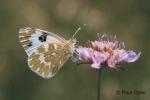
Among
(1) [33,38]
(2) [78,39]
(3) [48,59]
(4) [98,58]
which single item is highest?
(2) [78,39]

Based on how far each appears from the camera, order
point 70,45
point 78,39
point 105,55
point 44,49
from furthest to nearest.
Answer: point 78,39 < point 44,49 < point 70,45 < point 105,55

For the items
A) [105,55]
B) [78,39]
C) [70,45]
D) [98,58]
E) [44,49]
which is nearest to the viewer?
[98,58]

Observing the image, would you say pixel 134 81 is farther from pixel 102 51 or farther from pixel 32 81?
pixel 102 51

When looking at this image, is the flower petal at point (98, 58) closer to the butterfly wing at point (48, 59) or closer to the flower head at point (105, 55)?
the flower head at point (105, 55)

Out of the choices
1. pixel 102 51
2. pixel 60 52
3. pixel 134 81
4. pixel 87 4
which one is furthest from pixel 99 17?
pixel 102 51

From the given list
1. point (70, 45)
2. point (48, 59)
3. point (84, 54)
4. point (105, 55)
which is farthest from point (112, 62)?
point (48, 59)

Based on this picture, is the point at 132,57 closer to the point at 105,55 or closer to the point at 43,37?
the point at 105,55

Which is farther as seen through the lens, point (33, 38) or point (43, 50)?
point (43, 50)

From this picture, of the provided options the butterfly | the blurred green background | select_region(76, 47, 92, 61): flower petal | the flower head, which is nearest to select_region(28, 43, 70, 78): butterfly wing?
the butterfly
